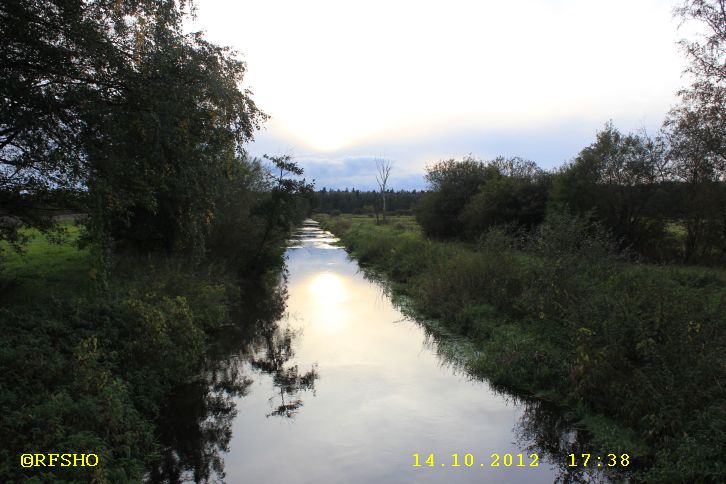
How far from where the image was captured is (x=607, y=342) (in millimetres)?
7883

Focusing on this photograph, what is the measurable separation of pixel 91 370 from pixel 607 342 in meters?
7.80

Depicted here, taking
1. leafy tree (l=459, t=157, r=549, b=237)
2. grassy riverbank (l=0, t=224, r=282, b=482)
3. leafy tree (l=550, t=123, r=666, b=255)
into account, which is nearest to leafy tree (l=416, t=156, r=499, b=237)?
leafy tree (l=459, t=157, r=549, b=237)

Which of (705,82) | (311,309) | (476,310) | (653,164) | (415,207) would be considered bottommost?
(311,309)

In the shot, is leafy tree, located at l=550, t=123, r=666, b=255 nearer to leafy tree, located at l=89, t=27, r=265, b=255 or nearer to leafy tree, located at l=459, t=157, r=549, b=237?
leafy tree, located at l=459, t=157, r=549, b=237

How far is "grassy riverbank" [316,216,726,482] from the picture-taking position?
20.4ft

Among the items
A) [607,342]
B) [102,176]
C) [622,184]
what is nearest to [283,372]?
[102,176]

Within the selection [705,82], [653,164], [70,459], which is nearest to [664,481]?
[70,459]

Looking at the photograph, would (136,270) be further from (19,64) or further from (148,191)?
(19,64)

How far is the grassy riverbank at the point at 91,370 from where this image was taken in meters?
5.25

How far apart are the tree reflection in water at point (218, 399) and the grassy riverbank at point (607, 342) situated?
4.17 m

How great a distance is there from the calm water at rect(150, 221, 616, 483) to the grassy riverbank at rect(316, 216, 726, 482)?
2.30 ft

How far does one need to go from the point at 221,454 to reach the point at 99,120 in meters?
5.56

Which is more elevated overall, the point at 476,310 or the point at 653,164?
the point at 653,164

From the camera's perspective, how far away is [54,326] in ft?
24.9
